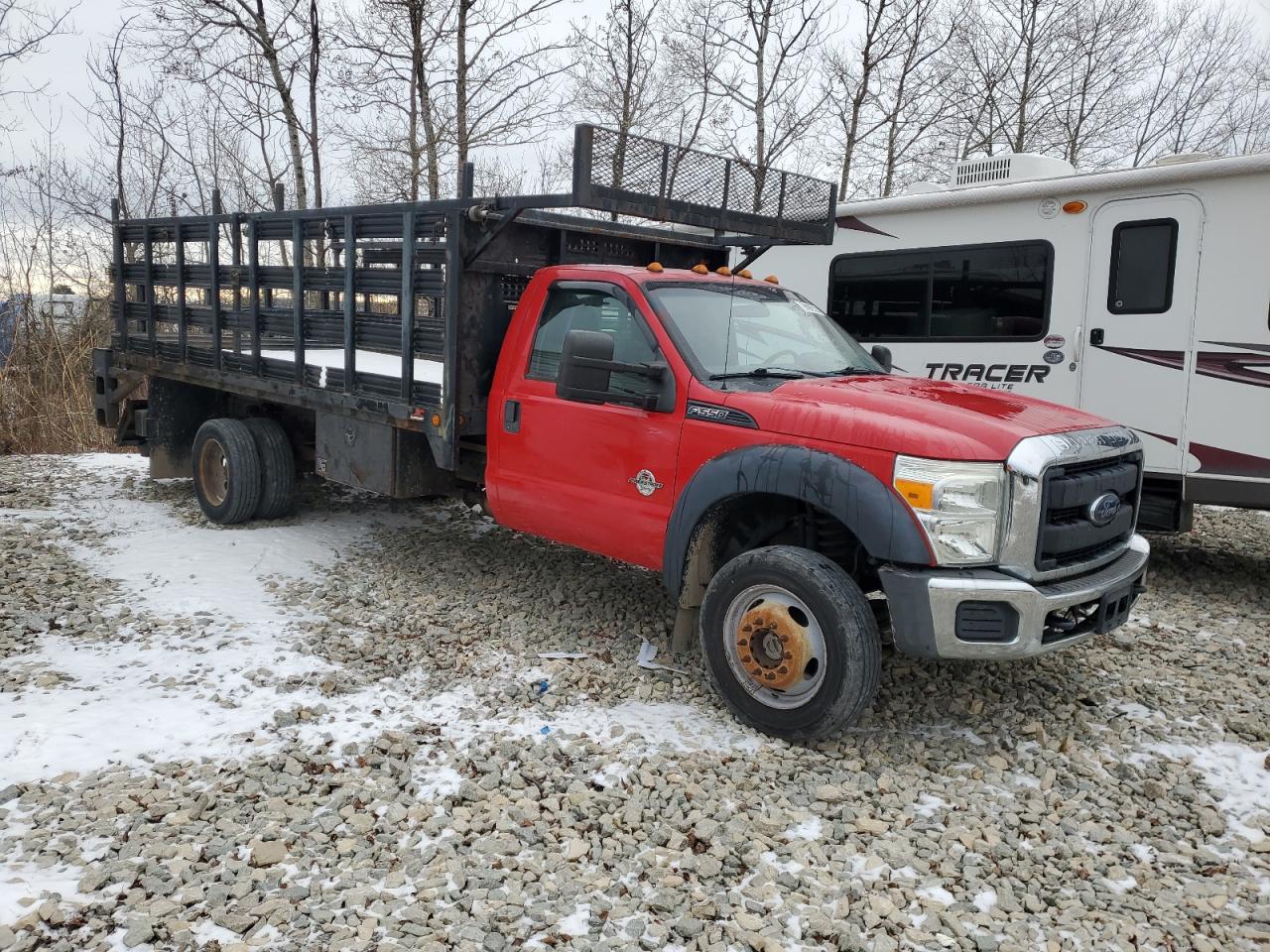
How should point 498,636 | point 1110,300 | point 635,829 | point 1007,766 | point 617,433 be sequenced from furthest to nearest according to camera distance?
1. point 1110,300
2. point 498,636
3. point 617,433
4. point 1007,766
5. point 635,829

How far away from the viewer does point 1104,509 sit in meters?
4.35

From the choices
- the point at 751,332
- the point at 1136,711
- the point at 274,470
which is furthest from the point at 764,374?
the point at 274,470

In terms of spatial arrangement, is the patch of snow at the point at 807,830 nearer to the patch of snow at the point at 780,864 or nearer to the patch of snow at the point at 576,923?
the patch of snow at the point at 780,864

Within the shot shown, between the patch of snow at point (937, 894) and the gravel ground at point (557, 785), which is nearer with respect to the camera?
the gravel ground at point (557, 785)

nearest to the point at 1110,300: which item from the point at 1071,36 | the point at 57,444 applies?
the point at 57,444

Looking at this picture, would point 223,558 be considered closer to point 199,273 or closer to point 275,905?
point 199,273

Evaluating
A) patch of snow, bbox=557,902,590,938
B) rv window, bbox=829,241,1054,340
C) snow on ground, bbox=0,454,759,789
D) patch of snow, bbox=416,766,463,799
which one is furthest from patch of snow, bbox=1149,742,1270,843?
rv window, bbox=829,241,1054,340

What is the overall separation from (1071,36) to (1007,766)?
19.6m

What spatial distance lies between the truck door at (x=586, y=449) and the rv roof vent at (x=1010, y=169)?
4.52 metres

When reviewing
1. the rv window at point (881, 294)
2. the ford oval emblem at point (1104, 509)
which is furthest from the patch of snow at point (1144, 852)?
the rv window at point (881, 294)

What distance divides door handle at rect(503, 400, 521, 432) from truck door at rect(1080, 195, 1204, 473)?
14.5 ft

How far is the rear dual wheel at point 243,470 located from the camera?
766 cm

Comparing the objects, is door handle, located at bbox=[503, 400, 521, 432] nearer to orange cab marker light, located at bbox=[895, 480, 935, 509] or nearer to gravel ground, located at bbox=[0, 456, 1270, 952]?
gravel ground, located at bbox=[0, 456, 1270, 952]

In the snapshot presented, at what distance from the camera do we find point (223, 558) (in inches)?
268
